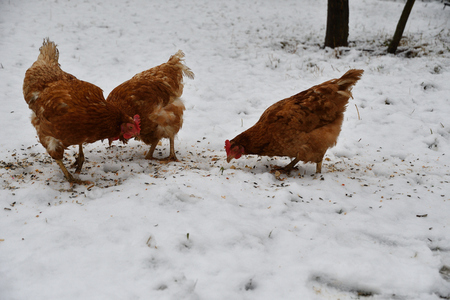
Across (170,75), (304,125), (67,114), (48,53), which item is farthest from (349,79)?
(48,53)

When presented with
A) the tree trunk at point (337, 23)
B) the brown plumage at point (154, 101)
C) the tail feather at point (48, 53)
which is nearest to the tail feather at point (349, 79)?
the brown plumage at point (154, 101)

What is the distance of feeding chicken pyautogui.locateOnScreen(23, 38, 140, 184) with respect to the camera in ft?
9.91

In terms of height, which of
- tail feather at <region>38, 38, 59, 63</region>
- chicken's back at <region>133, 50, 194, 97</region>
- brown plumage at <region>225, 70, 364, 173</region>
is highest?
tail feather at <region>38, 38, 59, 63</region>

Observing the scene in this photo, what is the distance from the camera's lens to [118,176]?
353 centimetres

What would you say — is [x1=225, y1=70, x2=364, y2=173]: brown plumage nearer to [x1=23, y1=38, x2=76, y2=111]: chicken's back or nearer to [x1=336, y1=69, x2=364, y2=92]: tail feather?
[x1=336, y1=69, x2=364, y2=92]: tail feather

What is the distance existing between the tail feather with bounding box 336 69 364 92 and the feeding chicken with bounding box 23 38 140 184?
2631mm

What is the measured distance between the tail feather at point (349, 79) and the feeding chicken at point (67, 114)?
2.63 metres

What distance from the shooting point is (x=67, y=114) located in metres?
2.99

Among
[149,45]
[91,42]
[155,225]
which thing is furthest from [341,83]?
[91,42]

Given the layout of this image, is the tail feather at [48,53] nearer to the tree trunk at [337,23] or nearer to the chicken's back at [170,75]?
the chicken's back at [170,75]

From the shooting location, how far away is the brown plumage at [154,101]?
3811mm

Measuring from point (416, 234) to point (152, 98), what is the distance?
331cm

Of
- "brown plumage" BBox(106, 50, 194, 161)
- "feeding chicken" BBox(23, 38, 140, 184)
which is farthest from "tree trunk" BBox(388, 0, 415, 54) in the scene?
"feeding chicken" BBox(23, 38, 140, 184)

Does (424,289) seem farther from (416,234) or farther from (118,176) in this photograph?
(118,176)
